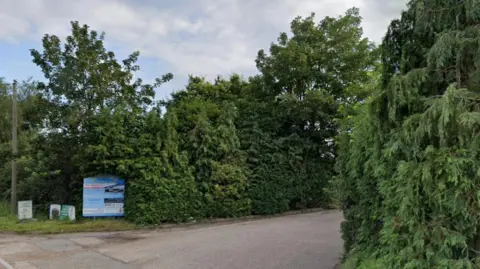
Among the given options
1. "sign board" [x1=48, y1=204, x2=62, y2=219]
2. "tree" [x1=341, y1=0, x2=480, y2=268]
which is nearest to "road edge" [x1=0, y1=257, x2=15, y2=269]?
"sign board" [x1=48, y1=204, x2=62, y2=219]

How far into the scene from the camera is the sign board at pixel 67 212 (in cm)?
1410

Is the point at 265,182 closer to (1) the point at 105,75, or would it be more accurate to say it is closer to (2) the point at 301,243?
(2) the point at 301,243

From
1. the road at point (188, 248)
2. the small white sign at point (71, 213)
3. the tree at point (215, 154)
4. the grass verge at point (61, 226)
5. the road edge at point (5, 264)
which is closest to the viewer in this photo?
the road edge at point (5, 264)

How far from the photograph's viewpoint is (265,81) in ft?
59.8

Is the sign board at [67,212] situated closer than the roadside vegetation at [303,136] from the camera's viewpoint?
No

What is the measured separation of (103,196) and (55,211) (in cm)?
199

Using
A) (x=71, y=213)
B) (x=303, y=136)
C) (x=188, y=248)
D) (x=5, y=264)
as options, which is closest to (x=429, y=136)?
(x=188, y=248)

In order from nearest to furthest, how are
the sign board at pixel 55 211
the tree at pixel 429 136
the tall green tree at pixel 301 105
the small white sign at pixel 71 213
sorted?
the tree at pixel 429 136 < the small white sign at pixel 71 213 < the sign board at pixel 55 211 < the tall green tree at pixel 301 105

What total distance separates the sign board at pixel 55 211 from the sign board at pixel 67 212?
0.20 m

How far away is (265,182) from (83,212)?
23.5 ft

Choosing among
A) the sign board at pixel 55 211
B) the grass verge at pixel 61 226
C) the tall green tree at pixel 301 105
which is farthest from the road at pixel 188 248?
the tall green tree at pixel 301 105

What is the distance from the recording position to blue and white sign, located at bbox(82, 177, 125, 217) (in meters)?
14.1

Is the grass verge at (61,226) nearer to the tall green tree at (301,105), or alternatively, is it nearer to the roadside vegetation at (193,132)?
the roadside vegetation at (193,132)

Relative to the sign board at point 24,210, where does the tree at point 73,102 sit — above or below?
above
